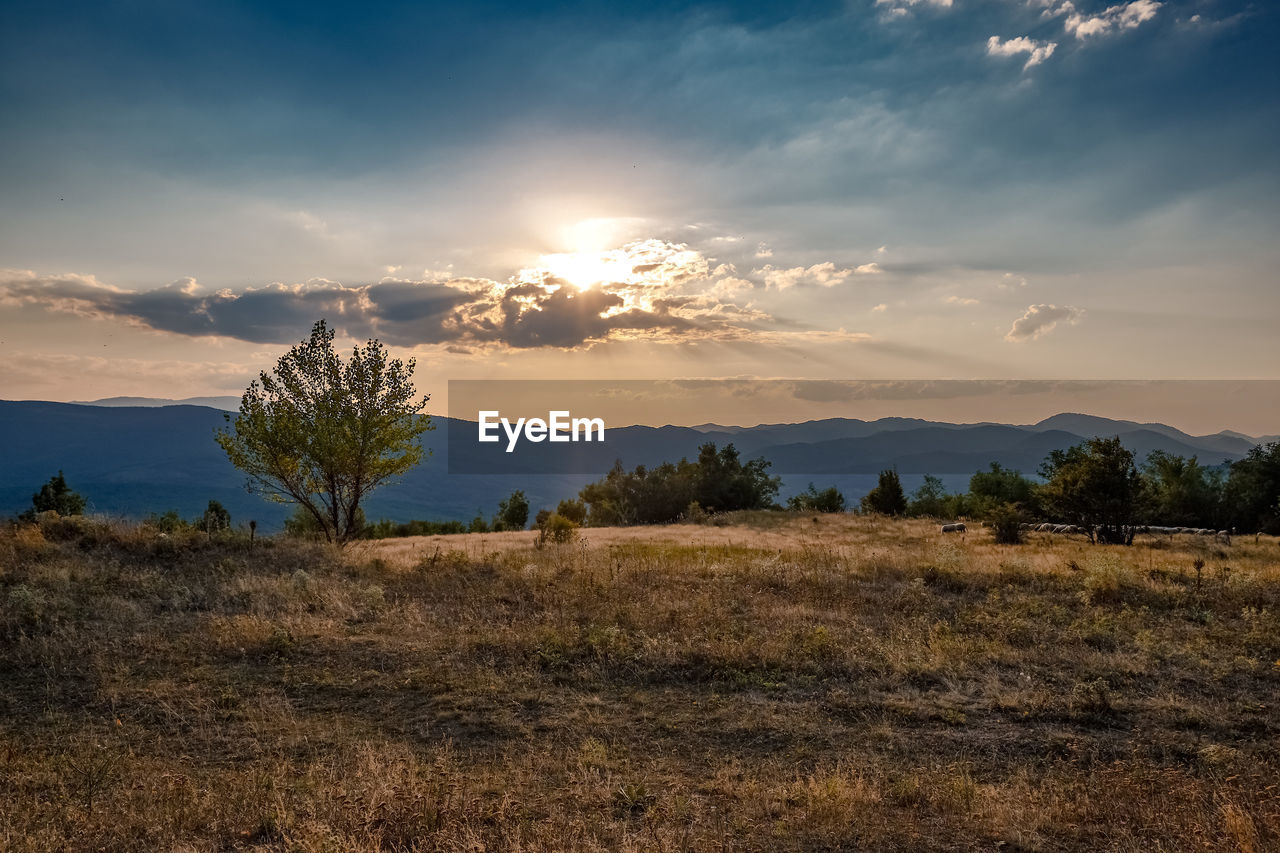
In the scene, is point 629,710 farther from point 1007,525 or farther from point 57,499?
point 57,499

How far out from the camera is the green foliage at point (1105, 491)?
Result: 105 ft

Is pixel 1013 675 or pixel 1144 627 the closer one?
pixel 1013 675

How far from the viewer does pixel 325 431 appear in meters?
24.1

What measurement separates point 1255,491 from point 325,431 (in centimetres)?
6303

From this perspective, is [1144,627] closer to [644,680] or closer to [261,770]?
[644,680]

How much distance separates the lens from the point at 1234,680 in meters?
10.2

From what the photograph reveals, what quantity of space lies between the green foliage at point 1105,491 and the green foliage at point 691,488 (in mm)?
32470

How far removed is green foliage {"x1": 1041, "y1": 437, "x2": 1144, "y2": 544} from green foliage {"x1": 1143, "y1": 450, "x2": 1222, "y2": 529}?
2434cm

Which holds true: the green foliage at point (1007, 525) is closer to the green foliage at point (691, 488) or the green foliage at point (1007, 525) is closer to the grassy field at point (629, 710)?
the grassy field at point (629, 710)

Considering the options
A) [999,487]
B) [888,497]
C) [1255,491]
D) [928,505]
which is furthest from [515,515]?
[1255,491]

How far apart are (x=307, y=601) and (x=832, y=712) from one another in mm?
10759

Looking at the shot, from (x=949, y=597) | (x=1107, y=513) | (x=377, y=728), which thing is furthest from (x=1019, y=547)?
(x=377, y=728)

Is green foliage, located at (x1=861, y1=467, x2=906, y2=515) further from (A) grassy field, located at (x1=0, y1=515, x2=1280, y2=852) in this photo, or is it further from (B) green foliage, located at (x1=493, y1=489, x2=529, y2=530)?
(A) grassy field, located at (x1=0, y1=515, x2=1280, y2=852)

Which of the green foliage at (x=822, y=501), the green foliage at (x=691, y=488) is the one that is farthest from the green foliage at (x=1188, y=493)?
the green foliage at (x=691, y=488)
